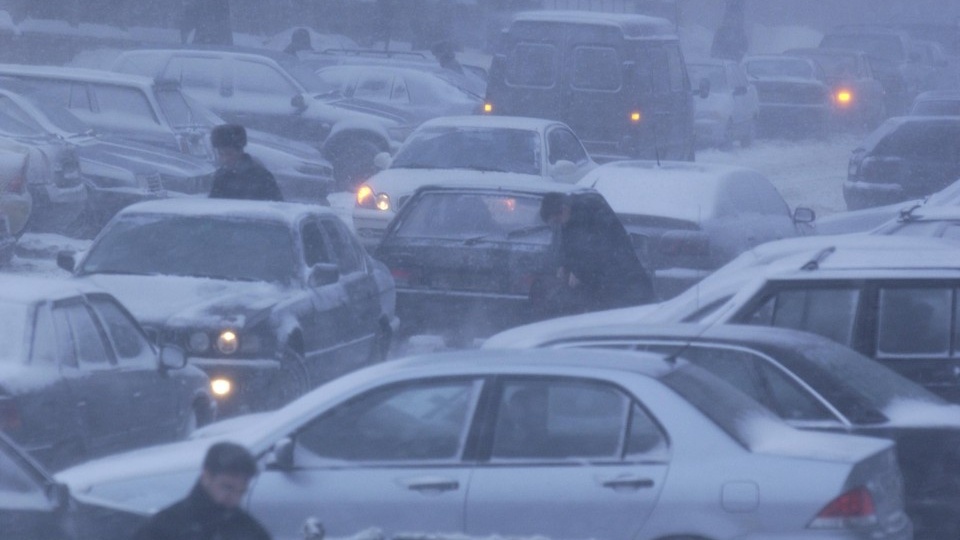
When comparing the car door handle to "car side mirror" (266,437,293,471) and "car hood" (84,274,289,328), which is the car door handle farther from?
"car hood" (84,274,289,328)

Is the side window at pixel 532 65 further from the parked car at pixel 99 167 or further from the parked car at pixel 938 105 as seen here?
the parked car at pixel 938 105

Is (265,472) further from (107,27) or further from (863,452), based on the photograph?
(107,27)

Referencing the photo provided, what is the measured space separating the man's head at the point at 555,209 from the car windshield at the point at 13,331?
12.1 ft

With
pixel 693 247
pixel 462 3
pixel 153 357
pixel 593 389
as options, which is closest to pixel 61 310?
pixel 153 357

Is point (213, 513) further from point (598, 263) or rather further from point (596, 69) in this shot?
point (596, 69)

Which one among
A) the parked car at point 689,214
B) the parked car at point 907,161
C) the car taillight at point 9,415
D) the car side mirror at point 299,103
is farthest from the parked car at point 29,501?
the car side mirror at point 299,103

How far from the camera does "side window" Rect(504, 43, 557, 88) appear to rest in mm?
21219

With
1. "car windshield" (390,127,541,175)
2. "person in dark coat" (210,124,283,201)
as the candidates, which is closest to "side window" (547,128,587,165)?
"car windshield" (390,127,541,175)

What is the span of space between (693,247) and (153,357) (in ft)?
18.0

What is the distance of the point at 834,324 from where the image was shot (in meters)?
Answer: 8.41

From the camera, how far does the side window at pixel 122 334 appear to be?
8695mm

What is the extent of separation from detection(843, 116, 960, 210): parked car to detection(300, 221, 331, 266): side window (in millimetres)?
10335

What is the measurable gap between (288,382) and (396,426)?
3.80 metres

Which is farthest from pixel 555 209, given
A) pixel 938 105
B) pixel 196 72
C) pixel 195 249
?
pixel 196 72
